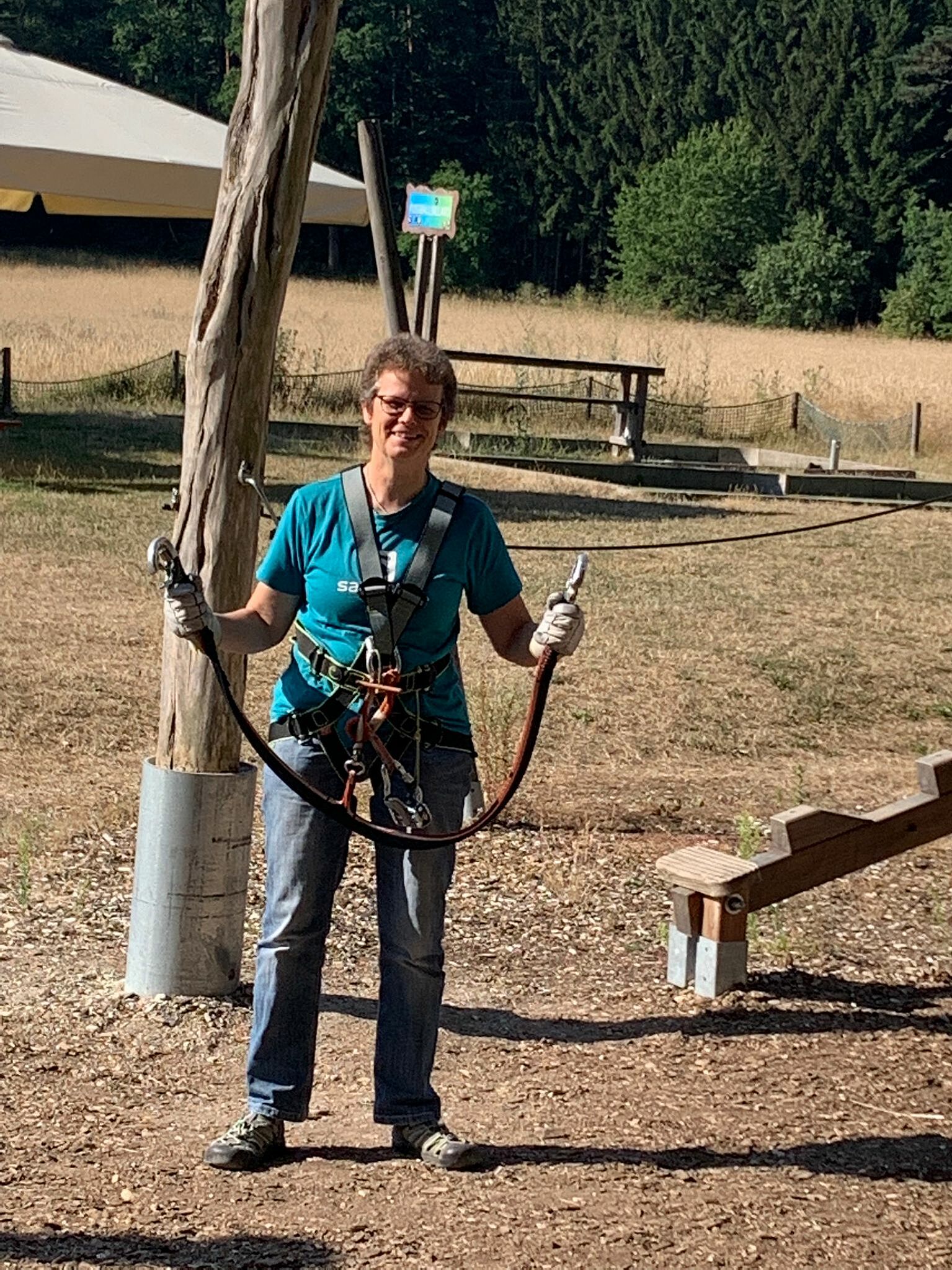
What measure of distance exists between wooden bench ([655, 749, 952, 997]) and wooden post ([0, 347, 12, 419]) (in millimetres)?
15913

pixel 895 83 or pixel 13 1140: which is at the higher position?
pixel 895 83

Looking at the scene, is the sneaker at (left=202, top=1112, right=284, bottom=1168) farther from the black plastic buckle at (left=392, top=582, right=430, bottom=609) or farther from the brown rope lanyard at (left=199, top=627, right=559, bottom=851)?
the black plastic buckle at (left=392, top=582, right=430, bottom=609)

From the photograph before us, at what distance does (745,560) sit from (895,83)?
63586 mm

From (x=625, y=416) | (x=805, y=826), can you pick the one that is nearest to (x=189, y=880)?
(x=805, y=826)

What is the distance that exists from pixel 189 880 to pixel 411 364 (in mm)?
1692

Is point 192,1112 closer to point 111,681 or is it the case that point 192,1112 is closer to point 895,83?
point 111,681

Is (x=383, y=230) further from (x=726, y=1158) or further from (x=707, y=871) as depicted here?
(x=726, y=1158)

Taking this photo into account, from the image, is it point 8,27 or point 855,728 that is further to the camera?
point 8,27

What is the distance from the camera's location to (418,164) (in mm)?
87562

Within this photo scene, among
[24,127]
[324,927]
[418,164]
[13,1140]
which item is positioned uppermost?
[418,164]

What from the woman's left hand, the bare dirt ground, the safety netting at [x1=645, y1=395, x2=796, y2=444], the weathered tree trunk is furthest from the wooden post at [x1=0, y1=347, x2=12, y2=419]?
the woman's left hand

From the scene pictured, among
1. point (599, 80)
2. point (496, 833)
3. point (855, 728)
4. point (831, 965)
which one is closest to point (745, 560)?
point (855, 728)

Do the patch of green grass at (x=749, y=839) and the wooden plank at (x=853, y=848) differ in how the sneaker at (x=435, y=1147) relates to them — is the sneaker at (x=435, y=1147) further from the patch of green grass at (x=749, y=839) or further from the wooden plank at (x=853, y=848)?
the patch of green grass at (x=749, y=839)

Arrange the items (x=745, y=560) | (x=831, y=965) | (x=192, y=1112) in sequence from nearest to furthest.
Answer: (x=192, y=1112) → (x=831, y=965) → (x=745, y=560)
